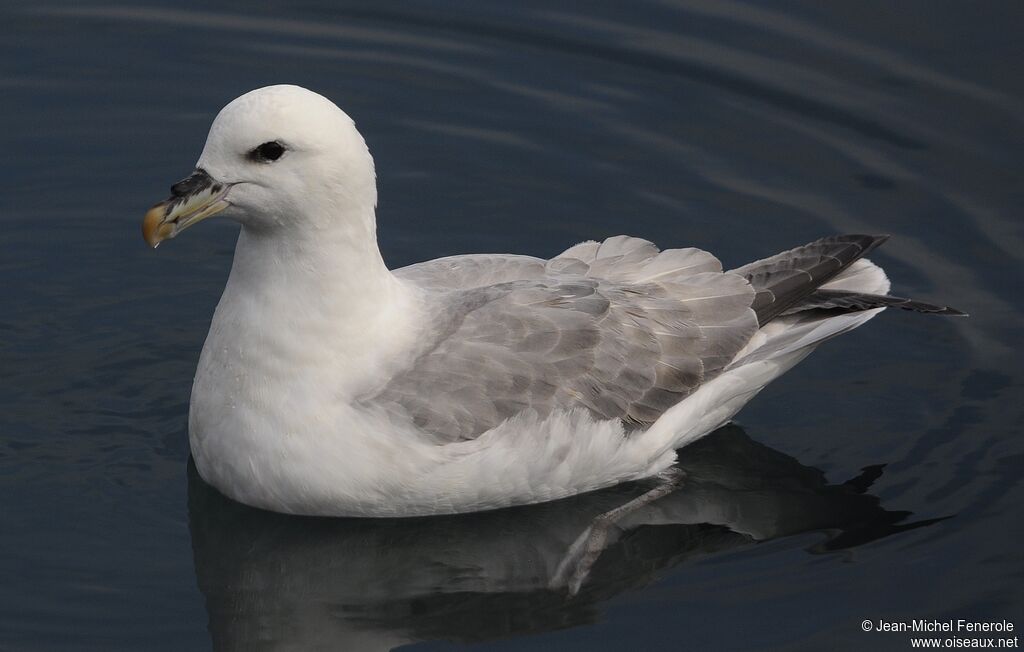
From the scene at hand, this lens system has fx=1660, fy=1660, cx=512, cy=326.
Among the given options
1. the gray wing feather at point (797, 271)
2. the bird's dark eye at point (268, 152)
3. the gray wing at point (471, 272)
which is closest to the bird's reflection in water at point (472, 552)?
the gray wing feather at point (797, 271)

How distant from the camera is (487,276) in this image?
300 inches

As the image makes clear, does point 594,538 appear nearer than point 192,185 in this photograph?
No

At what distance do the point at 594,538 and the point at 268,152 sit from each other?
2.25 meters

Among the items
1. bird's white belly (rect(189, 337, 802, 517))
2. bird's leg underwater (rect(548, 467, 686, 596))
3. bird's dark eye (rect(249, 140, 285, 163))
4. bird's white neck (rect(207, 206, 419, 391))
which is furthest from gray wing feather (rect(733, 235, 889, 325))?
bird's dark eye (rect(249, 140, 285, 163))

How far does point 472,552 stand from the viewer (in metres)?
7.13

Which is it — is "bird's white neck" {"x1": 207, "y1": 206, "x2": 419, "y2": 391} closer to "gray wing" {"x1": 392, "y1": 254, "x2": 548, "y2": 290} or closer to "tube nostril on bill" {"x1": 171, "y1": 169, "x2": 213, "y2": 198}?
"tube nostril on bill" {"x1": 171, "y1": 169, "x2": 213, "y2": 198}

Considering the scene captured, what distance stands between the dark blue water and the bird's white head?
56.0 inches

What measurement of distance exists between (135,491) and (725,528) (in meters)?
2.63

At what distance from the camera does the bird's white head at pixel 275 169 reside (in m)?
6.41

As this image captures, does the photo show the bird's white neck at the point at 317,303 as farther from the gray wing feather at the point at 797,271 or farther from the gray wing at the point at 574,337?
the gray wing feather at the point at 797,271

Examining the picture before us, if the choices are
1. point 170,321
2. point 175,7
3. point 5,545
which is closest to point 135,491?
point 5,545

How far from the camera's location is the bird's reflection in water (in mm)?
6715

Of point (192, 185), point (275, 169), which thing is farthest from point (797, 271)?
point (192, 185)

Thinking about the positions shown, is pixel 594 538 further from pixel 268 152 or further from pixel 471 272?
pixel 268 152
